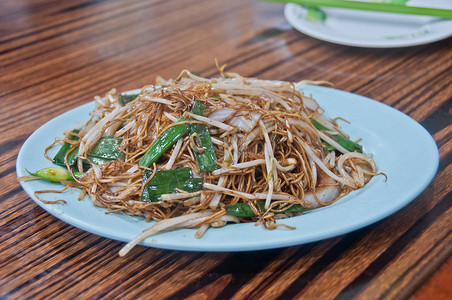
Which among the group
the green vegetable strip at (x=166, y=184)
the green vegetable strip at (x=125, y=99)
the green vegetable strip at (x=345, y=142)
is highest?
the green vegetable strip at (x=125, y=99)

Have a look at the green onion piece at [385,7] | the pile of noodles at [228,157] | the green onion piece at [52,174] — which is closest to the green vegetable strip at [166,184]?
the pile of noodles at [228,157]

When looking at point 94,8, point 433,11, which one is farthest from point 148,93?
point 94,8

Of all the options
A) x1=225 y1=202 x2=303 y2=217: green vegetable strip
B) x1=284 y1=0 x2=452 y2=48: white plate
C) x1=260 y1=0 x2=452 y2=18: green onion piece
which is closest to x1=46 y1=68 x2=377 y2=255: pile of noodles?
x1=225 y1=202 x2=303 y2=217: green vegetable strip

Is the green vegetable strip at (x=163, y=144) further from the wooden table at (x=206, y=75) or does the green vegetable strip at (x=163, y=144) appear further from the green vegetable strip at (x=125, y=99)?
the green vegetable strip at (x=125, y=99)

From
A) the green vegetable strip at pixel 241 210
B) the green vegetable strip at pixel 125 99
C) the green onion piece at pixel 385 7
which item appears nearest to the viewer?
the green vegetable strip at pixel 241 210

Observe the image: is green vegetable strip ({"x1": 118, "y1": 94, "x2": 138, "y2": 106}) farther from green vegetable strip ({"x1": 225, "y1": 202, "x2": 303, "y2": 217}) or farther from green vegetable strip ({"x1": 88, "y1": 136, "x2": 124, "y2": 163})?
green vegetable strip ({"x1": 225, "y1": 202, "x2": 303, "y2": 217})

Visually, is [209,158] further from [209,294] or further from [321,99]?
[321,99]
